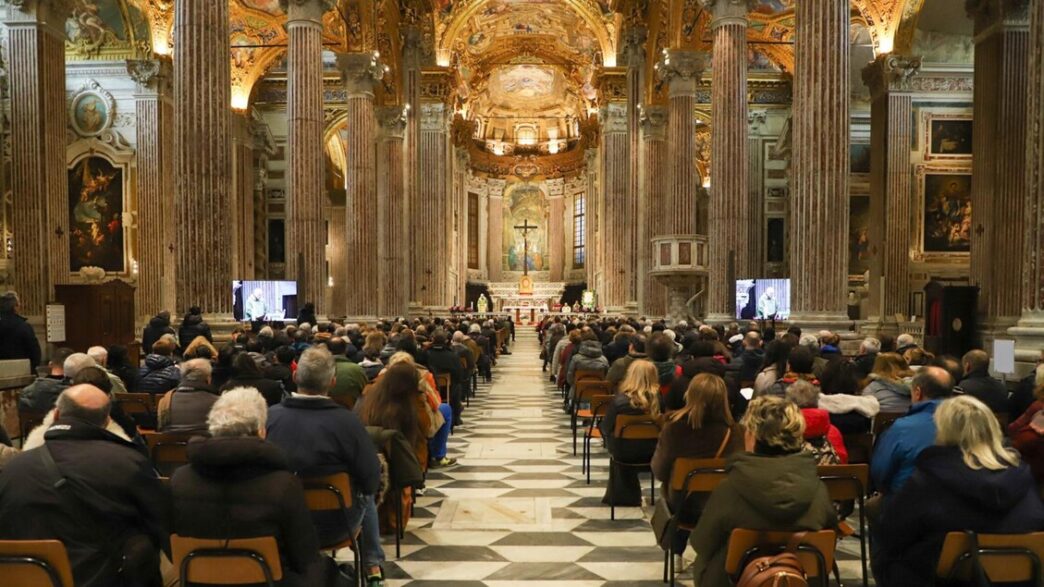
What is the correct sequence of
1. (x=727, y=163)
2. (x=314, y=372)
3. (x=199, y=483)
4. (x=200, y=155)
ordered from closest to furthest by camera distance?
(x=199, y=483), (x=314, y=372), (x=200, y=155), (x=727, y=163)

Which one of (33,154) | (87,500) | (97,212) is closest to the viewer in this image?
(87,500)

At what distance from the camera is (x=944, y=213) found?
82.6ft

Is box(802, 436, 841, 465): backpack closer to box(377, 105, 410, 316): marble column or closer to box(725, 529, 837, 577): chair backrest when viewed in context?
box(725, 529, 837, 577): chair backrest

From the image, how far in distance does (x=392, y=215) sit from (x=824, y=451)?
77.5ft

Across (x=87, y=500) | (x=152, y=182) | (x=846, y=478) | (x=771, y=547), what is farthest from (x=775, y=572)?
(x=152, y=182)

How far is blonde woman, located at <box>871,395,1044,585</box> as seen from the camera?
337 cm

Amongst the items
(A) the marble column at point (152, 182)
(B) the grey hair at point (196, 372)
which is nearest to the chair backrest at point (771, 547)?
(B) the grey hair at point (196, 372)

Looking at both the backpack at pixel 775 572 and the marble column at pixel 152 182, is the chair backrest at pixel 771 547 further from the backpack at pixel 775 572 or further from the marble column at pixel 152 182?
the marble column at pixel 152 182

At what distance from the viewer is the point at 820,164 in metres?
12.4

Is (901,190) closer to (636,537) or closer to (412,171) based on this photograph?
(412,171)

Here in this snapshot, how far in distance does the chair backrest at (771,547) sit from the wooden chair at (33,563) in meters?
2.66

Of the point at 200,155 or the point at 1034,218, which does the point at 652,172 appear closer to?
the point at 200,155

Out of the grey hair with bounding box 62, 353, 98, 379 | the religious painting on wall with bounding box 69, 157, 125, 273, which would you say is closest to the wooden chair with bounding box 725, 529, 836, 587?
the grey hair with bounding box 62, 353, 98, 379

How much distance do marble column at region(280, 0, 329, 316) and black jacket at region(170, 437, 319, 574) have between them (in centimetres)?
1451
